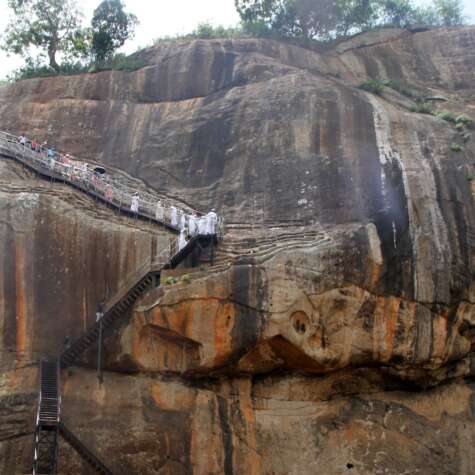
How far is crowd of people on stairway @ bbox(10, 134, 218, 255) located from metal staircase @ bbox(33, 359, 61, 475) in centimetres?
609

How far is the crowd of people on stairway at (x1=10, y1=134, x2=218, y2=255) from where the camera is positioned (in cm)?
3002

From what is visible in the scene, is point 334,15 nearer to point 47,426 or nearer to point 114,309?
point 114,309

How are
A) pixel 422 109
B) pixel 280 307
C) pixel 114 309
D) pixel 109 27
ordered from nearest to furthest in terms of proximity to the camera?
pixel 280 307 → pixel 114 309 → pixel 422 109 → pixel 109 27

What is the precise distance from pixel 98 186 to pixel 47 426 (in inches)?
366

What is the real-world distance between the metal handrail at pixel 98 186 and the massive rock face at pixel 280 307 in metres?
0.64

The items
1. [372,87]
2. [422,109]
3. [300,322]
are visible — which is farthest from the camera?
[372,87]

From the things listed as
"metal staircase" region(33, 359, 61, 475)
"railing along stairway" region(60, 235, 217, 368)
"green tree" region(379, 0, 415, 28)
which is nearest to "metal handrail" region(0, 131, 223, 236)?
"railing along stairway" region(60, 235, 217, 368)


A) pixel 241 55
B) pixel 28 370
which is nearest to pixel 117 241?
pixel 28 370

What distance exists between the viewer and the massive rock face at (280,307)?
28469 mm

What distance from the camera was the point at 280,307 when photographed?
28.3m

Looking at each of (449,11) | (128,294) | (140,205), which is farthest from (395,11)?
(128,294)

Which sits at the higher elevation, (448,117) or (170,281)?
(448,117)

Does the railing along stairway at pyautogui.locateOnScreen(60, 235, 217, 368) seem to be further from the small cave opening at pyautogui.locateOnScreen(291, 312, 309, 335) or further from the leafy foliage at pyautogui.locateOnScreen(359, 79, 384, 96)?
the leafy foliage at pyautogui.locateOnScreen(359, 79, 384, 96)

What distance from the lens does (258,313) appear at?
92.7ft
